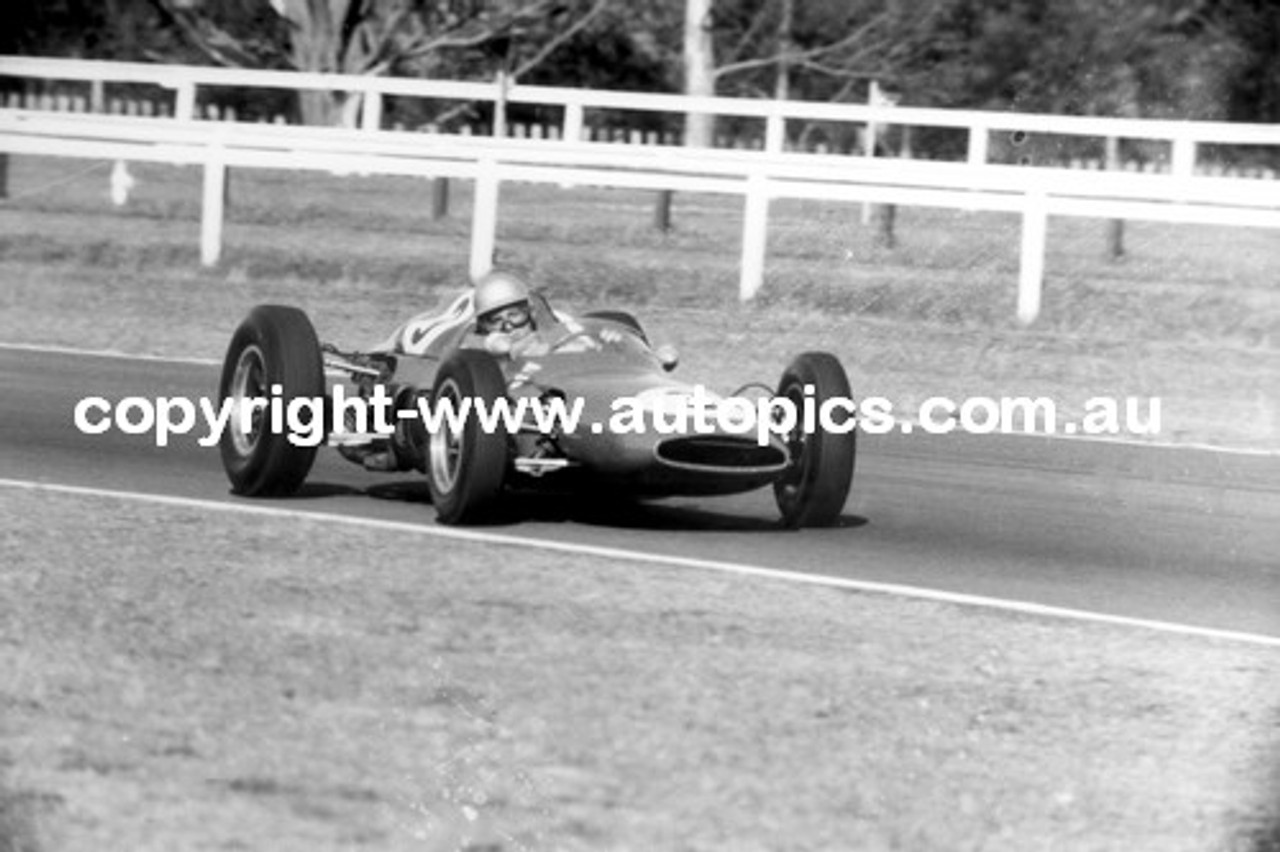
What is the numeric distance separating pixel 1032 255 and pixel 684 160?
11.0ft

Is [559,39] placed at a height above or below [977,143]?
above

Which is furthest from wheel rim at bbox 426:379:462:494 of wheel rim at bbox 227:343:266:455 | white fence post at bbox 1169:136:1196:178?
white fence post at bbox 1169:136:1196:178

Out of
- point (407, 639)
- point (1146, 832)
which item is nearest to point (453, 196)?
point (407, 639)

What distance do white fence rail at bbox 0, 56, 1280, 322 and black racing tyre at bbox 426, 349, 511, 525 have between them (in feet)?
32.2

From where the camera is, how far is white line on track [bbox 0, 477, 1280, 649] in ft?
31.0

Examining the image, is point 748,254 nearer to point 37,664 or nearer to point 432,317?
point 432,317

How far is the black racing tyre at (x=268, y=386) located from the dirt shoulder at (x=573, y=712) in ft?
3.60

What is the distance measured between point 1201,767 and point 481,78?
3302 cm

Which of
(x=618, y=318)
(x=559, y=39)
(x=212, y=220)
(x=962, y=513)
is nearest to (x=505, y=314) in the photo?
(x=618, y=318)

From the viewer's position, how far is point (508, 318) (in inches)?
444

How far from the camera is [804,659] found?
27.3 feet

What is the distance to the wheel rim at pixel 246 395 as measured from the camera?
11523 millimetres

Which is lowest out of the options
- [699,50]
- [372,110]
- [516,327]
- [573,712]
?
[573,712]

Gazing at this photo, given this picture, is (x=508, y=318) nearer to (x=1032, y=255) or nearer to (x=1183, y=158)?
(x=1032, y=255)
